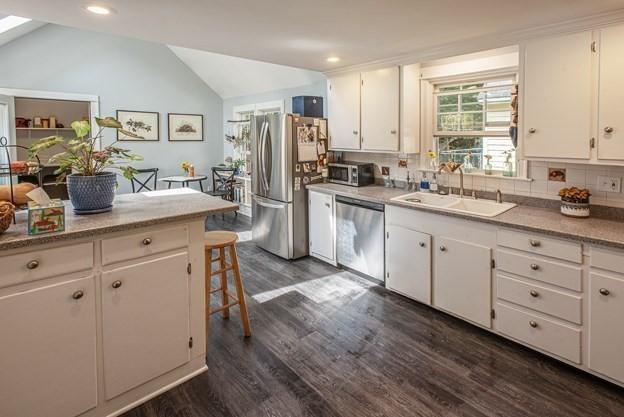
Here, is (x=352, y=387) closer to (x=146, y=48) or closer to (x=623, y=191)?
(x=623, y=191)

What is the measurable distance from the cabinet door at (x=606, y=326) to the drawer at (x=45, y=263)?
8.89 ft

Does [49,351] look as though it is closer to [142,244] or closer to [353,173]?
[142,244]

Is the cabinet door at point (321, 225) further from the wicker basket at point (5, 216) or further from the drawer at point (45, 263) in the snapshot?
the wicker basket at point (5, 216)

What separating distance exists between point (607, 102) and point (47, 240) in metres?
3.17

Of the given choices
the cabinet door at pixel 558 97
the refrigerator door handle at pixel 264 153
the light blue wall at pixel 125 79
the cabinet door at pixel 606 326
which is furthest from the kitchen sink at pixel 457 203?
the light blue wall at pixel 125 79

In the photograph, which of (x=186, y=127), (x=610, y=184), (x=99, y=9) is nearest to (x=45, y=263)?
(x=99, y=9)

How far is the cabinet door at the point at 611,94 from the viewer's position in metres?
2.26

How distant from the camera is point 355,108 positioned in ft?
13.2

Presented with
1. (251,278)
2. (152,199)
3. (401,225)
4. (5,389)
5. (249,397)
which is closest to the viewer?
(5,389)

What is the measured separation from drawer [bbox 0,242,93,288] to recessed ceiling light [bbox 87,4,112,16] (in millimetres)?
1508

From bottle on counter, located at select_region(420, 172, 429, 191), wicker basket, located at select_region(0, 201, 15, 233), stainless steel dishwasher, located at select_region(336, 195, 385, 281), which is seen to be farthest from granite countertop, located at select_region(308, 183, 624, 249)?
wicker basket, located at select_region(0, 201, 15, 233)

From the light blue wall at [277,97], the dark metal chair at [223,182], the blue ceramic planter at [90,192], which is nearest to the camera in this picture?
the blue ceramic planter at [90,192]

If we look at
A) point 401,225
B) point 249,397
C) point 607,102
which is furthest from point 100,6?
point 607,102

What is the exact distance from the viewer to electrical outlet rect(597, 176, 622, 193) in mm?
2533
